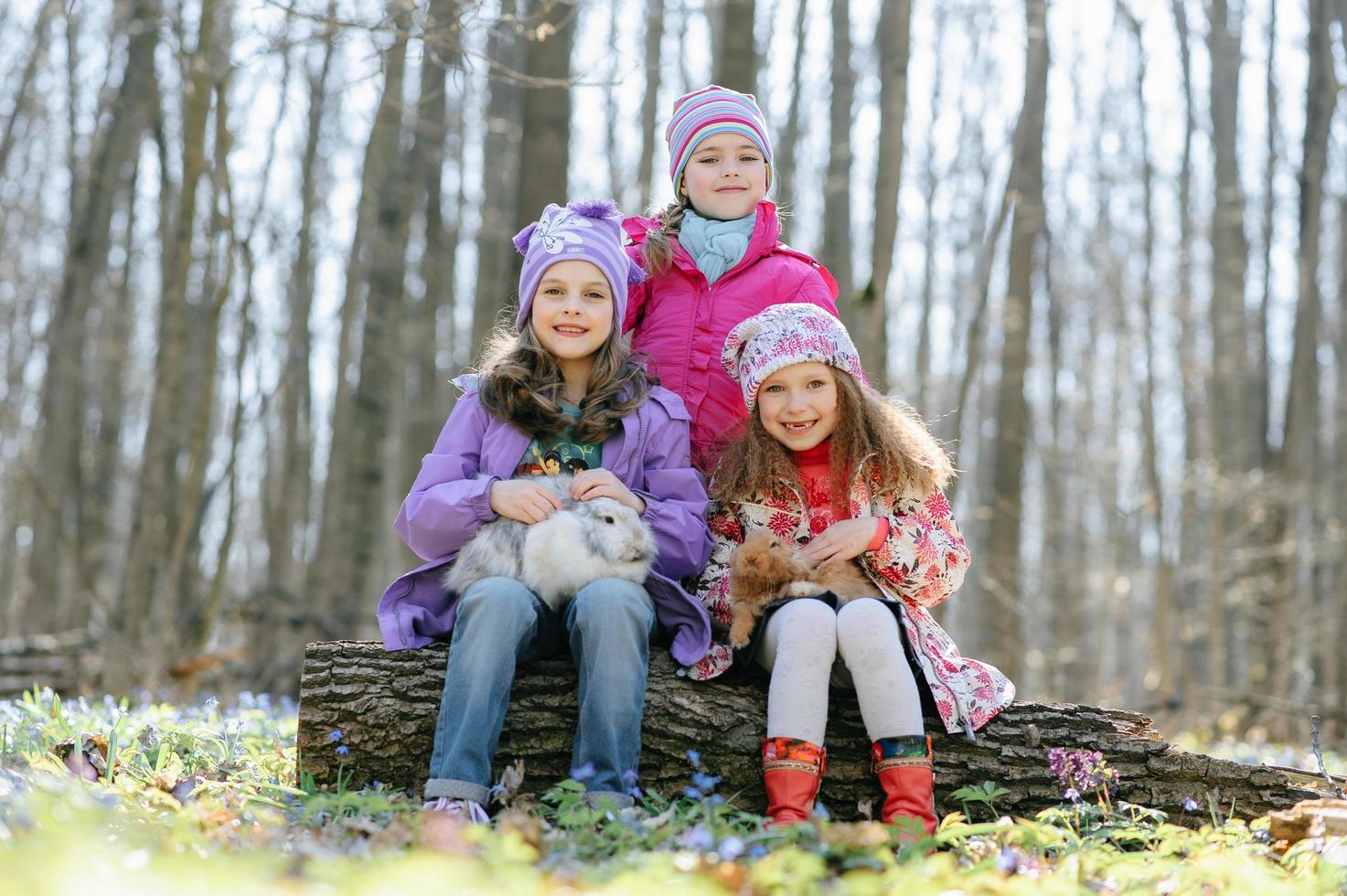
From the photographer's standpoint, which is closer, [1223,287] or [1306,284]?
[1306,284]

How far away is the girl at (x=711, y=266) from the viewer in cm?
423

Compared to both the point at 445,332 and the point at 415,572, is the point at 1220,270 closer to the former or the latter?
the point at 445,332

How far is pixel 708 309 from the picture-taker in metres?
4.25

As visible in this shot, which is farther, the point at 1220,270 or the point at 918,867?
the point at 1220,270

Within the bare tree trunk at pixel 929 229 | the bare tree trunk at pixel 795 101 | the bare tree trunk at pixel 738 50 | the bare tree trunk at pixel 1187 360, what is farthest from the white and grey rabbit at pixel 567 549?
the bare tree trunk at pixel 929 229

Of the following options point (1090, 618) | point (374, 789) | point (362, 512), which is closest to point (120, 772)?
point (374, 789)

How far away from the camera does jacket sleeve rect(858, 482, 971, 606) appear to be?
12.0 feet

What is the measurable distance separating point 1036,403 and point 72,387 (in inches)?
719

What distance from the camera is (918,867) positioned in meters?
2.33

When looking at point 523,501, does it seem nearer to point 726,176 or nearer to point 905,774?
point 905,774

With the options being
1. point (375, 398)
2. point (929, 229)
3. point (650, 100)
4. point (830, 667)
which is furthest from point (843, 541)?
point (929, 229)

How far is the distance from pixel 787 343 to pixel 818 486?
0.50 metres

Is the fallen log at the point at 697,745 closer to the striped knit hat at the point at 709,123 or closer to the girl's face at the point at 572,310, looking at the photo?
the girl's face at the point at 572,310

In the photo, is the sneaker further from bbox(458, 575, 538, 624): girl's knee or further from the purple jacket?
the purple jacket
